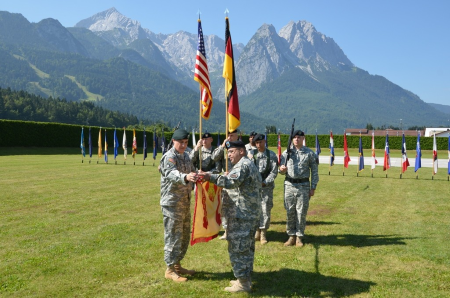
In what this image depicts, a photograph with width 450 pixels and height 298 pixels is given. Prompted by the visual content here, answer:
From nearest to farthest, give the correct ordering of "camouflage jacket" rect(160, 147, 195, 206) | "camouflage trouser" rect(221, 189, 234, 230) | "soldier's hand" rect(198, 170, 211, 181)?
"soldier's hand" rect(198, 170, 211, 181) → "camouflage trouser" rect(221, 189, 234, 230) → "camouflage jacket" rect(160, 147, 195, 206)

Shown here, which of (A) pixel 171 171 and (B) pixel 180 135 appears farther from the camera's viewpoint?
(B) pixel 180 135

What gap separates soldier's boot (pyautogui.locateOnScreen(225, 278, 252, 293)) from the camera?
5.75m

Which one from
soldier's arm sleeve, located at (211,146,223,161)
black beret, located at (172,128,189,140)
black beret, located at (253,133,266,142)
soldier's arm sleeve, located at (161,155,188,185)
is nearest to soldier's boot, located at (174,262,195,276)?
soldier's arm sleeve, located at (161,155,188,185)

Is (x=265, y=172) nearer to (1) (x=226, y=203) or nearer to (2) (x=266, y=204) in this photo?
(2) (x=266, y=204)

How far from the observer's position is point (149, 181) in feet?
65.2

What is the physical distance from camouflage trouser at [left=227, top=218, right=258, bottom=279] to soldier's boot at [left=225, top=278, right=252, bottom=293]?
0.09 m

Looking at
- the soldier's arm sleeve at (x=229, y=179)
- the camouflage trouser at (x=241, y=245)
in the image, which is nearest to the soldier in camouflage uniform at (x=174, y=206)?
the soldier's arm sleeve at (x=229, y=179)

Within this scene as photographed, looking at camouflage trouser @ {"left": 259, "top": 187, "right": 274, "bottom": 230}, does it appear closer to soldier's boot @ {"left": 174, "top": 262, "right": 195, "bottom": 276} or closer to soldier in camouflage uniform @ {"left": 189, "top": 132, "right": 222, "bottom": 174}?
soldier in camouflage uniform @ {"left": 189, "top": 132, "right": 222, "bottom": 174}

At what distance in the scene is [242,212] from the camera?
5770 mm

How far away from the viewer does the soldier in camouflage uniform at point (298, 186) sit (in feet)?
27.2

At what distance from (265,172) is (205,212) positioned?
9.22ft

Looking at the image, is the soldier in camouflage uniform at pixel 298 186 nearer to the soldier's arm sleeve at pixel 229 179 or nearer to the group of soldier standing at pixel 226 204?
the group of soldier standing at pixel 226 204

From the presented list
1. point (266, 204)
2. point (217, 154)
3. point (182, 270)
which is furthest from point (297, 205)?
point (182, 270)

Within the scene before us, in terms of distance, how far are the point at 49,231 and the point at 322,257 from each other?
6950mm
